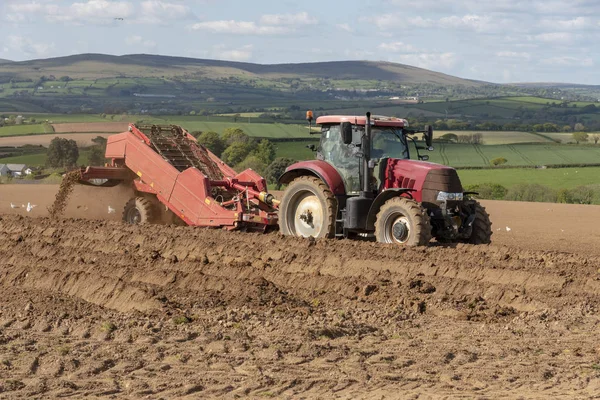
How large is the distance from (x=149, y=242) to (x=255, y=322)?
600cm

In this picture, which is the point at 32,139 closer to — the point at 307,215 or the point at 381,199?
the point at 307,215

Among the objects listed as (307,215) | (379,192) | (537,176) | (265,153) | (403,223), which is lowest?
(537,176)

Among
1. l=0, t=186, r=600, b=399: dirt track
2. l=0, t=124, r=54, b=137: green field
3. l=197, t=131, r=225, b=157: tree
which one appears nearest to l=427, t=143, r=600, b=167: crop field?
l=197, t=131, r=225, b=157: tree

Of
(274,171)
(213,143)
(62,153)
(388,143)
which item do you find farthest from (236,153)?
(388,143)

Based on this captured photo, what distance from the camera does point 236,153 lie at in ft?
116

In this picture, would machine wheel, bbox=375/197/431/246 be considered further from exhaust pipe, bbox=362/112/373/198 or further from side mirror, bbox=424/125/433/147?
side mirror, bbox=424/125/433/147

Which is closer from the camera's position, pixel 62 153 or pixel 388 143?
pixel 388 143

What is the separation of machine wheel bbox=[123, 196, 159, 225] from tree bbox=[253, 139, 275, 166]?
1786 centimetres

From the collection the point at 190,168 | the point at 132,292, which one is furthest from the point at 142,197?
the point at 132,292

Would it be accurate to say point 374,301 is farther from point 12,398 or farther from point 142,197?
point 142,197

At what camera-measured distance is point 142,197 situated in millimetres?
17578

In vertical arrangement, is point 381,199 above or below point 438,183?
below

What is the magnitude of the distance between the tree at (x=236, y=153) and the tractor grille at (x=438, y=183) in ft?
69.1

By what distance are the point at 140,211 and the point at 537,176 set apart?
92.8 feet
